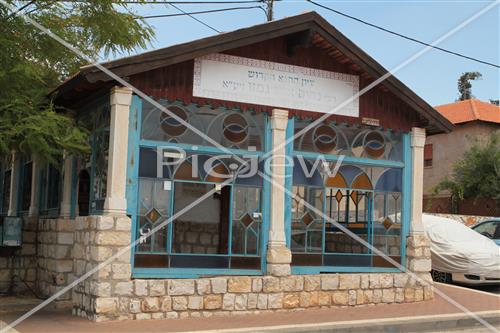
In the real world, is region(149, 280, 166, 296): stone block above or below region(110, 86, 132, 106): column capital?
below

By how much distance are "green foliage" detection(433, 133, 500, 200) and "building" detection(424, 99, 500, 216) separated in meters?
0.92

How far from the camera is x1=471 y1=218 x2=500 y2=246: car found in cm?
1811

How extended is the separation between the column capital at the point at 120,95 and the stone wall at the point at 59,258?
105 inches

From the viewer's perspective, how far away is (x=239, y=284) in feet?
36.4

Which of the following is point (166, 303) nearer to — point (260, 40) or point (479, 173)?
point (260, 40)

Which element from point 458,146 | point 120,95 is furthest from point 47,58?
point 458,146

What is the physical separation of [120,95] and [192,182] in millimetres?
1930

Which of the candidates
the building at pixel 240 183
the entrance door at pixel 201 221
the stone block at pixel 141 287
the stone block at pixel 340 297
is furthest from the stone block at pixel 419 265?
the stone block at pixel 141 287

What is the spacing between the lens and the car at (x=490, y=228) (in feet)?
59.4

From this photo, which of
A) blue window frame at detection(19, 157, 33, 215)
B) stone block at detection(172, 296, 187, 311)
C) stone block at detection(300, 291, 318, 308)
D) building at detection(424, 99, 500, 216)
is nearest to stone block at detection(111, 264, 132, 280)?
stone block at detection(172, 296, 187, 311)

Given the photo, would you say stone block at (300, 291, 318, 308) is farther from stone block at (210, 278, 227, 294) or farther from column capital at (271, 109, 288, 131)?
column capital at (271, 109, 288, 131)

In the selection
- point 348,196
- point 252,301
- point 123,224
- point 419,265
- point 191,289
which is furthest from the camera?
point 348,196

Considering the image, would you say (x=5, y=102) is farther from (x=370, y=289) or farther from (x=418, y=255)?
(x=418, y=255)

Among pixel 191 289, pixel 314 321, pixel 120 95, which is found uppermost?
pixel 120 95
